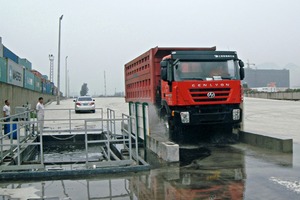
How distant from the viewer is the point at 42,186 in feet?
24.6

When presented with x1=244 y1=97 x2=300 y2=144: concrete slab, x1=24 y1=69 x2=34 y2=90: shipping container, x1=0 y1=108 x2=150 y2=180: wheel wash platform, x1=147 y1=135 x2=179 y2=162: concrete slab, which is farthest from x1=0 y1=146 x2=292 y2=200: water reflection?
x1=24 y1=69 x2=34 y2=90: shipping container

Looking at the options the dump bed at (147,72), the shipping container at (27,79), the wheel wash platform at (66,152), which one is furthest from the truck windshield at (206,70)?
the shipping container at (27,79)

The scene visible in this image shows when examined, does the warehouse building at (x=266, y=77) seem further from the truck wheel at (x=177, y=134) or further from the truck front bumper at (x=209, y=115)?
the truck front bumper at (x=209, y=115)

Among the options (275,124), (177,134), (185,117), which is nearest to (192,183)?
(185,117)

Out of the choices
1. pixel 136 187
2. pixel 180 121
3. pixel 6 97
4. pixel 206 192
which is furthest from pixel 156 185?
pixel 6 97

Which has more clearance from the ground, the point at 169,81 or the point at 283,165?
the point at 169,81

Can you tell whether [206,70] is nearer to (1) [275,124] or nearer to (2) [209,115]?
(2) [209,115]

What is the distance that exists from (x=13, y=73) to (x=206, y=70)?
16.1m

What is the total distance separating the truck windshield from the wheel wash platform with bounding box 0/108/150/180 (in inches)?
91.9

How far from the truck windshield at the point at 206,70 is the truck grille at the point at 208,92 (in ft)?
1.24

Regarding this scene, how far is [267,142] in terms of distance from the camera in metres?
11.7

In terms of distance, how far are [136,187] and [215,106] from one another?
528cm

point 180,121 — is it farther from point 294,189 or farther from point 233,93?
point 294,189

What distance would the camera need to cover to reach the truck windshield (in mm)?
11586
